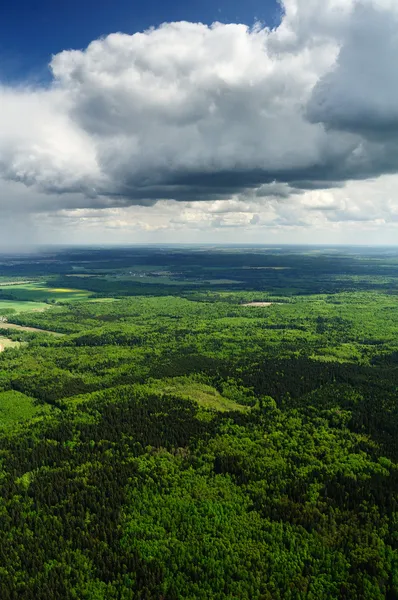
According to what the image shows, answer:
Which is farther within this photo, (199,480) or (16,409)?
(16,409)

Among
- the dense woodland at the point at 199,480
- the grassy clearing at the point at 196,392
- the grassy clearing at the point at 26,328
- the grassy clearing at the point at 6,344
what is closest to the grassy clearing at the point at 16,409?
the dense woodland at the point at 199,480

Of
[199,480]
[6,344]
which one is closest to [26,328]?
[6,344]

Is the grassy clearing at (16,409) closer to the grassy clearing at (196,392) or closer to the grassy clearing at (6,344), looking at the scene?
the grassy clearing at (196,392)

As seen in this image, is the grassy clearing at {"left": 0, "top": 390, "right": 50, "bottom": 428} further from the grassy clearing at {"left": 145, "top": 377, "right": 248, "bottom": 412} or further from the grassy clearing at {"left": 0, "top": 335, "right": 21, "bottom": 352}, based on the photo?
the grassy clearing at {"left": 0, "top": 335, "right": 21, "bottom": 352}

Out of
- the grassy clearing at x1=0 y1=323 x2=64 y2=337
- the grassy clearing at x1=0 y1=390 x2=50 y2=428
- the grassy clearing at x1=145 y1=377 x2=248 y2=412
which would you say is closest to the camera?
the grassy clearing at x1=0 y1=390 x2=50 y2=428

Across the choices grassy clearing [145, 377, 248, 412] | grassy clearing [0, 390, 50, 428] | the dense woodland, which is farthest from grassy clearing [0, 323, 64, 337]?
grassy clearing [145, 377, 248, 412]

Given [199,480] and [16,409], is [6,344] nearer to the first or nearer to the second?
[16,409]

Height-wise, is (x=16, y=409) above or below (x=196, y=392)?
below

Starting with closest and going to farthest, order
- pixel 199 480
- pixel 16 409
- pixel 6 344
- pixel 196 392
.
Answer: pixel 199 480 → pixel 16 409 → pixel 196 392 → pixel 6 344

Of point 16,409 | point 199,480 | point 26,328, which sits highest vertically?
point 26,328
